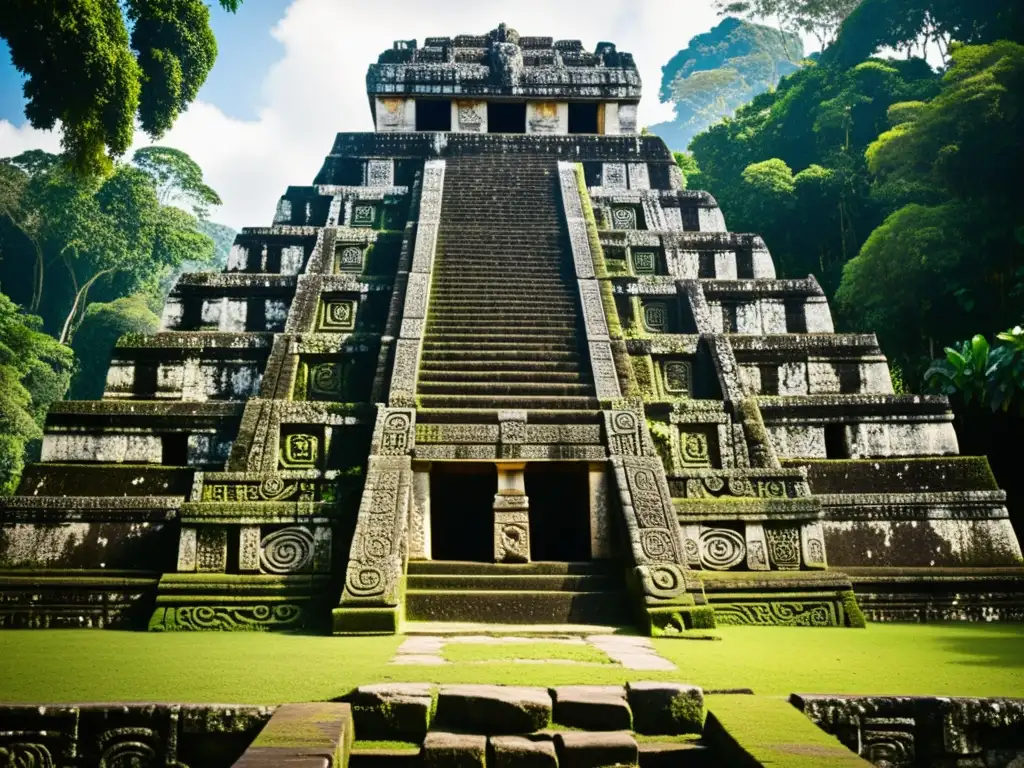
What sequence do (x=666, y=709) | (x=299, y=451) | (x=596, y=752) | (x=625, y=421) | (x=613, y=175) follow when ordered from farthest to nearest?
1. (x=613, y=175)
2. (x=299, y=451)
3. (x=625, y=421)
4. (x=666, y=709)
5. (x=596, y=752)

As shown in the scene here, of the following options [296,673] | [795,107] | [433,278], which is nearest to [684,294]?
[433,278]

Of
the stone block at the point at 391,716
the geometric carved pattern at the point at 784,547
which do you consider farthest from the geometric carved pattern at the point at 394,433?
the stone block at the point at 391,716

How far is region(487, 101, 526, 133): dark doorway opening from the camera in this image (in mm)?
18497

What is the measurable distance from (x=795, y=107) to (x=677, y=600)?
26.6m

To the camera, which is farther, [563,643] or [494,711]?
[563,643]

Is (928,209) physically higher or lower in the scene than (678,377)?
higher

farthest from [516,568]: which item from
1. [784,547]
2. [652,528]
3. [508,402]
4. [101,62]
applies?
[101,62]

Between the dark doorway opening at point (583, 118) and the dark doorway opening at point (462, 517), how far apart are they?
36.3 feet

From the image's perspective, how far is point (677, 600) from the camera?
6180mm

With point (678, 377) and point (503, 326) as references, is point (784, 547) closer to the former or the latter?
point (678, 377)

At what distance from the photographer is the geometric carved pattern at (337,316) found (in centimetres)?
1055

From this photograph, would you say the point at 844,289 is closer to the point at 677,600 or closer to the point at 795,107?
the point at 795,107

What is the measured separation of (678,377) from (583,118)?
1083cm

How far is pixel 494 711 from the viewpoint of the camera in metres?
3.50
